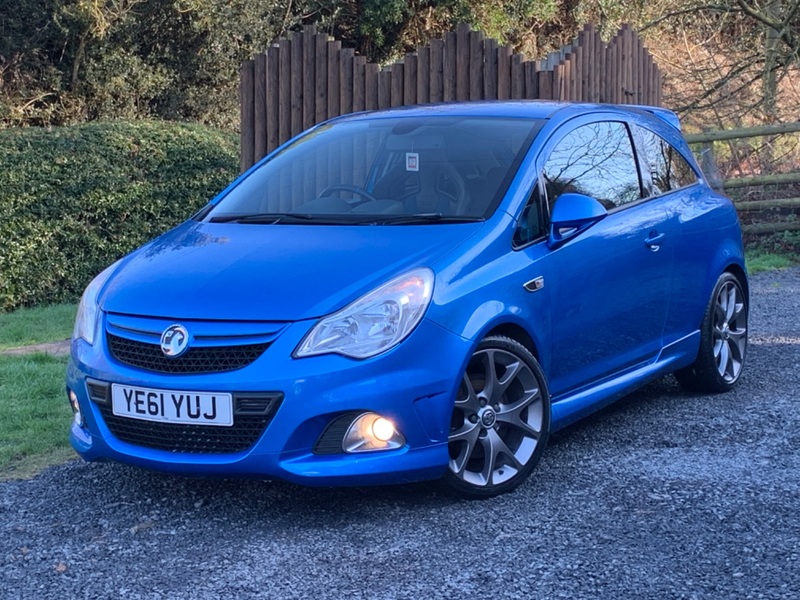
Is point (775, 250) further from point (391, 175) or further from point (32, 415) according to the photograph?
point (32, 415)

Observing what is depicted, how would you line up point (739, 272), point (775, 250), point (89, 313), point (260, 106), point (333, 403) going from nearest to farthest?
point (333, 403)
point (89, 313)
point (739, 272)
point (260, 106)
point (775, 250)

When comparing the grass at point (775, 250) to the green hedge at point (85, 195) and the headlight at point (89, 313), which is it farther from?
the headlight at point (89, 313)

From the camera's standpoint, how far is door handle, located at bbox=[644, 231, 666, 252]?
590 cm

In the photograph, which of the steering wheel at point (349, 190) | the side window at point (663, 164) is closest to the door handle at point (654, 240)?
the side window at point (663, 164)

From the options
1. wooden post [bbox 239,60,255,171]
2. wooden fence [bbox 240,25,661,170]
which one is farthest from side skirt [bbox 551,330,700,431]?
wooden post [bbox 239,60,255,171]

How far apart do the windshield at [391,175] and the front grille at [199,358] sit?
1082 millimetres

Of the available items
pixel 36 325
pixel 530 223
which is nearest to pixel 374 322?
pixel 530 223

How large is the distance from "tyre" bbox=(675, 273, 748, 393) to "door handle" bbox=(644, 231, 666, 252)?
79 cm

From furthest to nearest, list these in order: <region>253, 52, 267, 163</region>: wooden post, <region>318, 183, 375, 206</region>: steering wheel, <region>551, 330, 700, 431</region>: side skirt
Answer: <region>253, 52, 267, 163</region>: wooden post
<region>318, 183, 375, 206</region>: steering wheel
<region>551, 330, 700, 431</region>: side skirt

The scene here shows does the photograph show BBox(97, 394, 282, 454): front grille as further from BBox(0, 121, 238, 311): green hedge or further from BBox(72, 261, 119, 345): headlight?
BBox(0, 121, 238, 311): green hedge

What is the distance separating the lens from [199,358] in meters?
4.41

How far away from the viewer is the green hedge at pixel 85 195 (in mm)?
11000

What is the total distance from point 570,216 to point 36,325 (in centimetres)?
629

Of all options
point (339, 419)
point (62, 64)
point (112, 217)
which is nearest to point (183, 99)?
point (62, 64)
